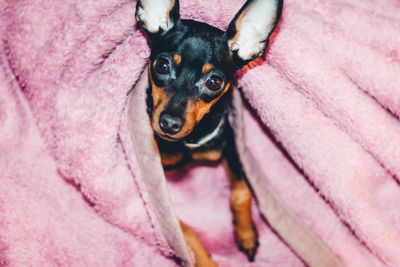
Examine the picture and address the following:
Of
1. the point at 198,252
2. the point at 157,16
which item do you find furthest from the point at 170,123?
the point at 198,252

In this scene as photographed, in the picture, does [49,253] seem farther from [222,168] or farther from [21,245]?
[222,168]

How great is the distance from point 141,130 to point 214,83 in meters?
0.49

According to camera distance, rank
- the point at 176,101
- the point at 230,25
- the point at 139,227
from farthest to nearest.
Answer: the point at 139,227, the point at 230,25, the point at 176,101

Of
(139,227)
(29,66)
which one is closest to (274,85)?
(139,227)

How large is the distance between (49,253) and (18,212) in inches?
11.6

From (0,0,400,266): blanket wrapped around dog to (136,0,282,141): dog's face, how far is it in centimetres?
12

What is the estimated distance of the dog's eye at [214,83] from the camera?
188 centimetres

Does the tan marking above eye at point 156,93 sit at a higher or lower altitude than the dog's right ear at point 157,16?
lower

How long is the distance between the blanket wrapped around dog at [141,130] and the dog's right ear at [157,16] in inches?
3.9

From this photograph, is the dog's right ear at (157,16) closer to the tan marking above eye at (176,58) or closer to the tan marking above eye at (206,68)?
the tan marking above eye at (176,58)

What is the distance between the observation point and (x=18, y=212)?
2043 millimetres

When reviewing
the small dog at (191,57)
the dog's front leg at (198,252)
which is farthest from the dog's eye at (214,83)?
the dog's front leg at (198,252)

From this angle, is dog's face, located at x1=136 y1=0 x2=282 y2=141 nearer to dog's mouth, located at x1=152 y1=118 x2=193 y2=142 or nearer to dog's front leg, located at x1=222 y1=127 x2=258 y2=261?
dog's mouth, located at x1=152 y1=118 x2=193 y2=142

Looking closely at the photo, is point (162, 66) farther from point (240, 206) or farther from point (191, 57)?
point (240, 206)
